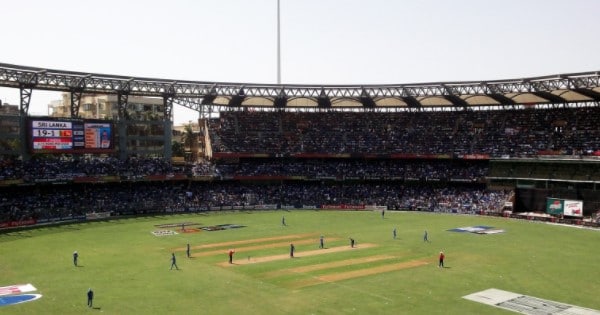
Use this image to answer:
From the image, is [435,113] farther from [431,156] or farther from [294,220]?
[294,220]

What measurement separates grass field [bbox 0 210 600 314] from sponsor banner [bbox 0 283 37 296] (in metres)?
0.49

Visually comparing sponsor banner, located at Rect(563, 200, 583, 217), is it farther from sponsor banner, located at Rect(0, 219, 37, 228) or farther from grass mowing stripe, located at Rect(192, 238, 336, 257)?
sponsor banner, located at Rect(0, 219, 37, 228)

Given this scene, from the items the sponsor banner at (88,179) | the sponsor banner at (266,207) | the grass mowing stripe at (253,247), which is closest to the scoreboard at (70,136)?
the sponsor banner at (88,179)

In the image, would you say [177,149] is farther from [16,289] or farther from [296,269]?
[16,289]

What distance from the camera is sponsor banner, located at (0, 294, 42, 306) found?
28453 millimetres

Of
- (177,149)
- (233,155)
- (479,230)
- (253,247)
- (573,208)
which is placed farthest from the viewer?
(177,149)

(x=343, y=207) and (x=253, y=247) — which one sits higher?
(x=343, y=207)

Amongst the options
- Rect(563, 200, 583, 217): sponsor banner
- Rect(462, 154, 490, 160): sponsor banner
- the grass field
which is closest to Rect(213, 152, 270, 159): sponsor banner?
the grass field

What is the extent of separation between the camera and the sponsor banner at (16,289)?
100ft

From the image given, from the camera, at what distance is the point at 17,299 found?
29094 millimetres

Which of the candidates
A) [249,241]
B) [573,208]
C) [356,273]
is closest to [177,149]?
[249,241]

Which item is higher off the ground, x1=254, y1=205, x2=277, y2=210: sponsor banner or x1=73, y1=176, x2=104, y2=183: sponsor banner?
x1=73, y1=176, x2=104, y2=183: sponsor banner

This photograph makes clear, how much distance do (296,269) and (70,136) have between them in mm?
43255

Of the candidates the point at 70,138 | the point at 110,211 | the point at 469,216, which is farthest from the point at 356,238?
the point at 70,138
